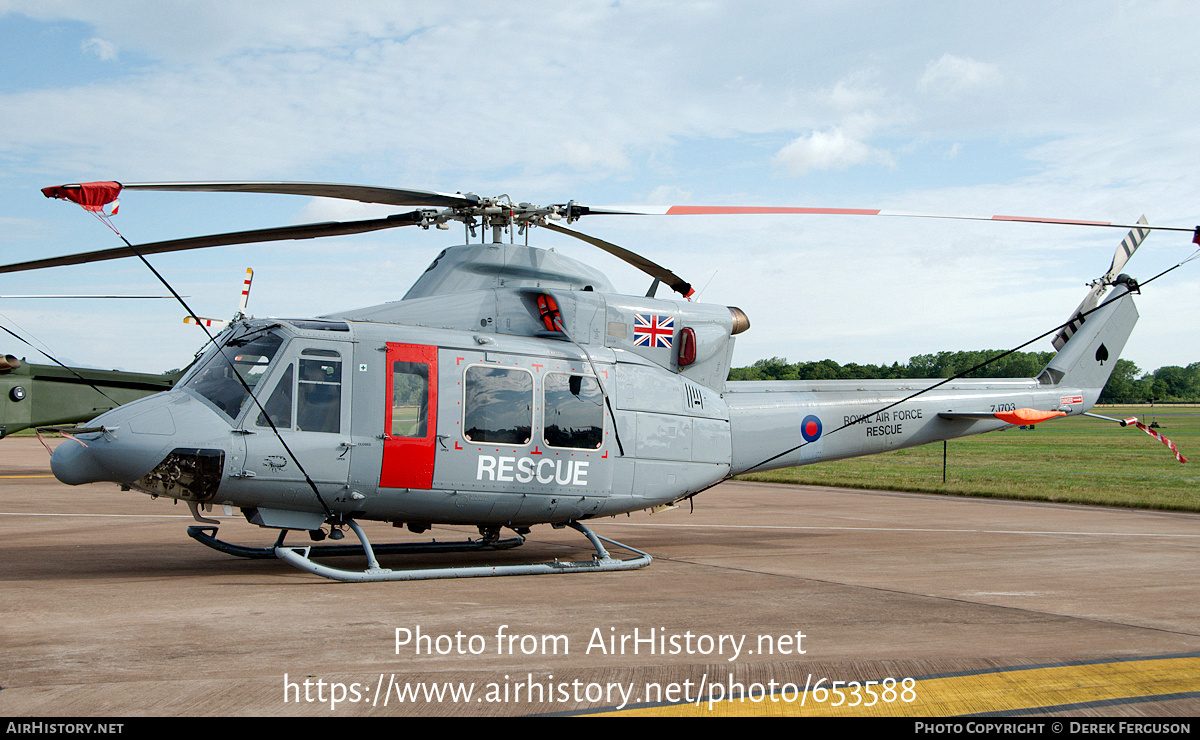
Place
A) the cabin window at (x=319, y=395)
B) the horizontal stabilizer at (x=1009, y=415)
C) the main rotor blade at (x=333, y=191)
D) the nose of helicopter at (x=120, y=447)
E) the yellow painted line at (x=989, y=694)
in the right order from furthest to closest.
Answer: the horizontal stabilizer at (x=1009, y=415), the cabin window at (x=319, y=395), the nose of helicopter at (x=120, y=447), the main rotor blade at (x=333, y=191), the yellow painted line at (x=989, y=694)

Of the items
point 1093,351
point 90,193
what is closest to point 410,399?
point 90,193

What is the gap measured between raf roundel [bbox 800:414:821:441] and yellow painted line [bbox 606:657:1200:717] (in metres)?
6.28

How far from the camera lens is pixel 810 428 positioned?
38.9 ft

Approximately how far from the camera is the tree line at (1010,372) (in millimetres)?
41250

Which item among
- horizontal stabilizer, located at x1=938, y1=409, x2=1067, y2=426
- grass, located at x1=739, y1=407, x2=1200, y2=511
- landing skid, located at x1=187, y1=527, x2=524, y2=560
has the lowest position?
grass, located at x1=739, y1=407, x2=1200, y2=511

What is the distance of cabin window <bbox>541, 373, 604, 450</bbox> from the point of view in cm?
946

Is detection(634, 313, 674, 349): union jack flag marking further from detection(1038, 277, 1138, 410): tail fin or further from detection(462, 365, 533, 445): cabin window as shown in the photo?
detection(1038, 277, 1138, 410): tail fin

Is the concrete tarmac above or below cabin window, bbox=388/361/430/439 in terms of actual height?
below

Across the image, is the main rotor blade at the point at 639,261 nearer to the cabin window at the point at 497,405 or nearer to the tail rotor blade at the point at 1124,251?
the cabin window at the point at 497,405

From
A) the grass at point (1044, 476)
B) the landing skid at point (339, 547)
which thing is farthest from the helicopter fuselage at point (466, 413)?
the grass at point (1044, 476)

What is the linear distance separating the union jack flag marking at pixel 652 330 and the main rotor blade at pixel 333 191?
2.37 meters

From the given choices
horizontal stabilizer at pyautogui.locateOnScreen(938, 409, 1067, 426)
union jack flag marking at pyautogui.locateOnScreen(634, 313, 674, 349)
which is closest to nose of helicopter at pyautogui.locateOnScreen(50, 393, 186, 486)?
union jack flag marking at pyautogui.locateOnScreen(634, 313, 674, 349)

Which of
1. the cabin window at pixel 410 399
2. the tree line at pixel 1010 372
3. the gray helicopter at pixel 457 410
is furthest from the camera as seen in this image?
the tree line at pixel 1010 372

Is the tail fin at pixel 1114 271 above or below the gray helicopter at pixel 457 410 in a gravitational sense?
above
